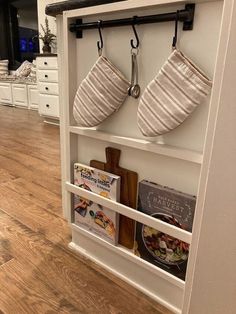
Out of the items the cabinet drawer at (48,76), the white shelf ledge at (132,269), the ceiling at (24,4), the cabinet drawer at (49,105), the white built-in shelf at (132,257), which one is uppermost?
the ceiling at (24,4)

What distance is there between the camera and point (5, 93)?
520 centimetres

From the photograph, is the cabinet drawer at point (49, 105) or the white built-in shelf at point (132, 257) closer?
the white built-in shelf at point (132, 257)

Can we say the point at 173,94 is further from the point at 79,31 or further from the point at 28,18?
the point at 28,18

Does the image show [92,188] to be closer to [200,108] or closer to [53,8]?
[200,108]

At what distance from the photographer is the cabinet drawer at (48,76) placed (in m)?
3.37

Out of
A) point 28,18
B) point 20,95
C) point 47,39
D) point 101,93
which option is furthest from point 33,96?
point 101,93

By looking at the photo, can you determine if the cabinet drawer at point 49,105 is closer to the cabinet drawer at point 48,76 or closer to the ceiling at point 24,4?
the cabinet drawer at point 48,76

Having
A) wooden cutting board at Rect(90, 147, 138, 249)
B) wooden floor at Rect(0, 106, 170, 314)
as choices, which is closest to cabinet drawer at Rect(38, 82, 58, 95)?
wooden floor at Rect(0, 106, 170, 314)

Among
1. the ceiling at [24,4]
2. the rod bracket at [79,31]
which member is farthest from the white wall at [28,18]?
the rod bracket at [79,31]

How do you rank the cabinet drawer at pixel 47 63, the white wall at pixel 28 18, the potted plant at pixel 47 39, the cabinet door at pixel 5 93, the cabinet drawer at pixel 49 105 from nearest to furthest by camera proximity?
the cabinet drawer at pixel 47 63 < the cabinet drawer at pixel 49 105 < the potted plant at pixel 47 39 < the cabinet door at pixel 5 93 < the white wall at pixel 28 18

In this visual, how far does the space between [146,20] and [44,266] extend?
96cm

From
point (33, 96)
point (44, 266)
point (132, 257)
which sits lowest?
point (44, 266)

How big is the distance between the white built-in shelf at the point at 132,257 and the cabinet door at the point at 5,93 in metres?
4.71

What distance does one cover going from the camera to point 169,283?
85 centimetres
